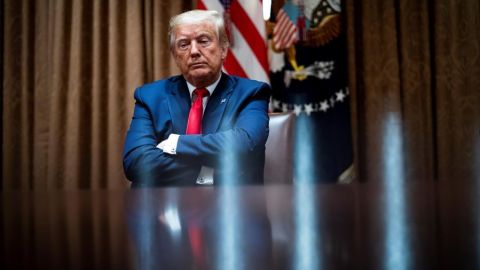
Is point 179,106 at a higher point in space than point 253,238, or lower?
higher

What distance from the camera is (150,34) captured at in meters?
2.32

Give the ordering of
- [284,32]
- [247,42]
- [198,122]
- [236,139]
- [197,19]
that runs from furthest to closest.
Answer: [284,32]
[247,42]
[197,19]
[198,122]
[236,139]

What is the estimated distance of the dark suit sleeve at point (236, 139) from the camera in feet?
4.29

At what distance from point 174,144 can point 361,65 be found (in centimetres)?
144

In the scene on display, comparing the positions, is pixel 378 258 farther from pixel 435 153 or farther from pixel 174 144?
pixel 435 153

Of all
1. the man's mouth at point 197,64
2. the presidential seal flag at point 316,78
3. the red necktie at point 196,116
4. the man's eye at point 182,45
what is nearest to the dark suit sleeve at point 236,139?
the red necktie at point 196,116

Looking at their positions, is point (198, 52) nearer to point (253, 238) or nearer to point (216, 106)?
point (216, 106)

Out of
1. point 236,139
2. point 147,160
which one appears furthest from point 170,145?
point 236,139

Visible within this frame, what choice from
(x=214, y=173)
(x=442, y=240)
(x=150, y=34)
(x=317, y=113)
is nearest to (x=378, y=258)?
(x=442, y=240)

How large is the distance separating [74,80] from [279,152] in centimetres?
139

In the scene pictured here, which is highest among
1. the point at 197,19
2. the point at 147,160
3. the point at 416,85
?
the point at 197,19

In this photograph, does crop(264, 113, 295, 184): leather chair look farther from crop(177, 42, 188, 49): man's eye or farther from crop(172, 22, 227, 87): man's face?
crop(177, 42, 188, 49): man's eye

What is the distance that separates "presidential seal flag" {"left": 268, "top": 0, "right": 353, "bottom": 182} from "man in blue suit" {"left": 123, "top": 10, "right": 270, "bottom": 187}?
697 millimetres

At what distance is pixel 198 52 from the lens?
60.7 inches
